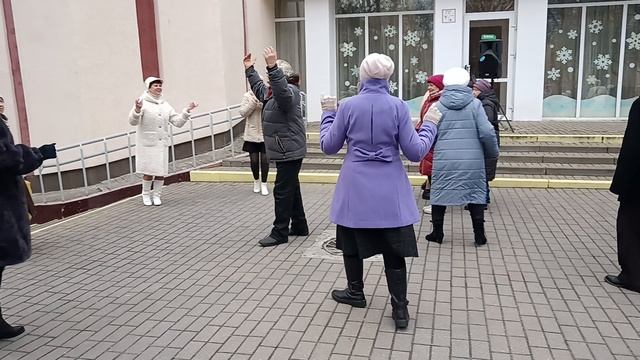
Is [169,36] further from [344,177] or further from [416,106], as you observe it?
[344,177]

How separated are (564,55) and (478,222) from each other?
9174 mm

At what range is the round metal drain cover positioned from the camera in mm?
5254

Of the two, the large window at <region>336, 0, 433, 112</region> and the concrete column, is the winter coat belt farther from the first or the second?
the large window at <region>336, 0, 433, 112</region>

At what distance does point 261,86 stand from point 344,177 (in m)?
2.00

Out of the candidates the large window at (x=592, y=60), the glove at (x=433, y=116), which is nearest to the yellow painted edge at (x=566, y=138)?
the large window at (x=592, y=60)

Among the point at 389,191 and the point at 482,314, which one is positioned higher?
the point at 389,191

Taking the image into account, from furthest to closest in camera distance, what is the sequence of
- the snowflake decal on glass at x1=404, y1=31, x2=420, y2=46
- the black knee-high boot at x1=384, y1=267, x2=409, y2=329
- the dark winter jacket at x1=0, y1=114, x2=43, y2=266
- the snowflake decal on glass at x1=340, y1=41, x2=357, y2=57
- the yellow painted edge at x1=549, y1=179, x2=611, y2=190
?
the snowflake decal on glass at x1=340, y1=41, x2=357, y2=57 < the snowflake decal on glass at x1=404, y1=31, x2=420, y2=46 < the yellow painted edge at x1=549, y1=179, x2=611, y2=190 < the black knee-high boot at x1=384, y1=267, x2=409, y2=329 < the dark winter jacket at x1=0, y1=114, x2=43, y2=266

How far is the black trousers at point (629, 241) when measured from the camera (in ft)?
13.7

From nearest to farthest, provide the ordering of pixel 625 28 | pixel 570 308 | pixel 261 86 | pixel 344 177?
pixel 344 177 < pixel 570 308 < pixel 261 86 < pixel 625 28

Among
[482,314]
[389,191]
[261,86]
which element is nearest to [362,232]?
[389,191]

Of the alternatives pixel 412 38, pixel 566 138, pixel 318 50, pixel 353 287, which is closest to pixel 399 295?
pixel 353 287

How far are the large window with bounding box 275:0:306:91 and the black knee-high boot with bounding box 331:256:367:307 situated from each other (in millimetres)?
10482

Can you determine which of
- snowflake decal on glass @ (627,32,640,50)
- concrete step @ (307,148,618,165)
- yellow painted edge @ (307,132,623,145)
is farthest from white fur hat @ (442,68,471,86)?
snowflake decal on glass @ (627,32,640,50)

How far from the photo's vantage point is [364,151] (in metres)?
3.57
